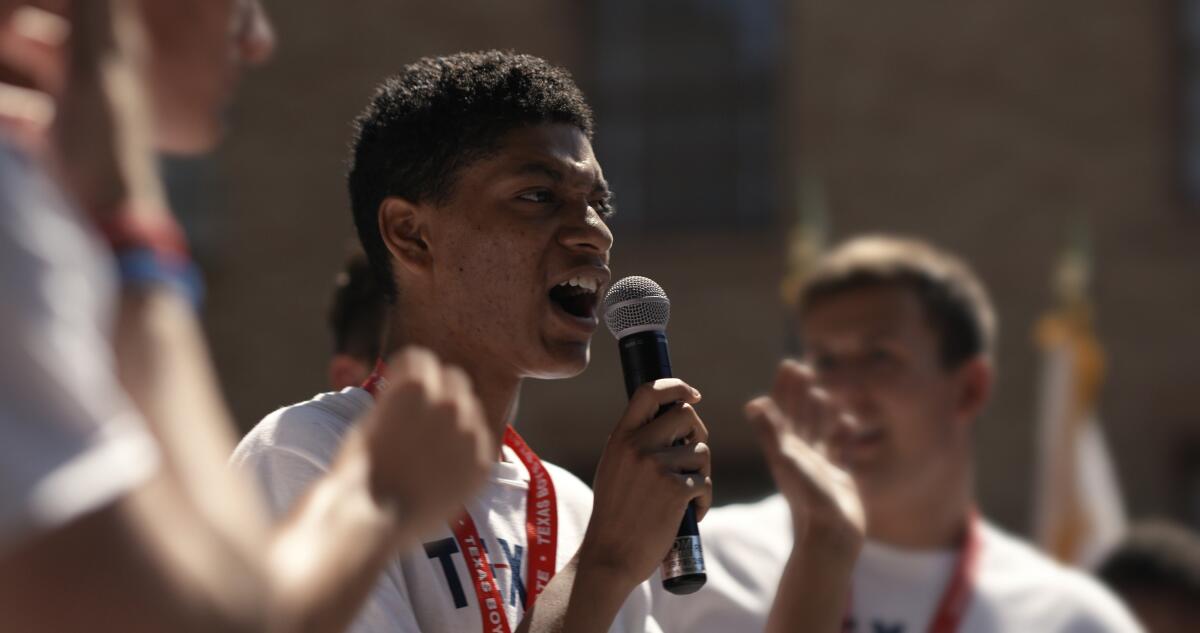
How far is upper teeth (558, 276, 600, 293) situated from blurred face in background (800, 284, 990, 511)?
6.97ft

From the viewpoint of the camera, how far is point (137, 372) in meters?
1.24

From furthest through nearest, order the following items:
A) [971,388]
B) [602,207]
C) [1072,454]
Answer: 1. [1072,454]
2. [971,388]
3. [602,207]

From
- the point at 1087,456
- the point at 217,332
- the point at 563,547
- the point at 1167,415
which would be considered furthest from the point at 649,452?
the point at 217,332

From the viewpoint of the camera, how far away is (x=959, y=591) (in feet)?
14.1

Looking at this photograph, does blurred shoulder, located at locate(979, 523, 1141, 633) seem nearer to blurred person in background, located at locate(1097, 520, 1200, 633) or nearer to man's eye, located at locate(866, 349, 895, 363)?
man's eye, located at locate(866, 349, 895, 363)

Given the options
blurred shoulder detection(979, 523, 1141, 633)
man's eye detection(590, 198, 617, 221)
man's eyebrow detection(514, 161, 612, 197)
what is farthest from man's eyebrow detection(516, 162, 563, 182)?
blurred shoulder detection(979, 523, 1141, 633)

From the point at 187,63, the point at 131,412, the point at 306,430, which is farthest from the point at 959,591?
the point at 131,412

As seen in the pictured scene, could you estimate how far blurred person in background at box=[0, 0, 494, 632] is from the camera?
3.68ft

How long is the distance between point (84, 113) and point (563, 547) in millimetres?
1285

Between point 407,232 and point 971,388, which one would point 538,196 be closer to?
point 407,232

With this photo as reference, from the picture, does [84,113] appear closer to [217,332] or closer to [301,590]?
[301,590]

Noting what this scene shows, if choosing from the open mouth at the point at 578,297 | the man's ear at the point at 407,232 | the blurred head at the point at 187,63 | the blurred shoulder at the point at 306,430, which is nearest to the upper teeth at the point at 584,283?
the open mouth at the point at 578,297

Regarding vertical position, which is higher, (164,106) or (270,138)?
(164,106)

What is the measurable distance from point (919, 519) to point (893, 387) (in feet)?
1.29
